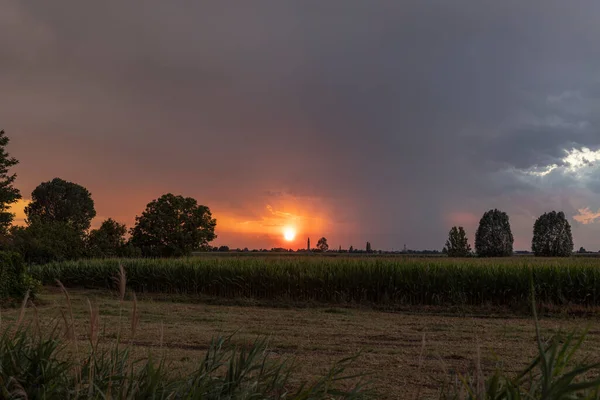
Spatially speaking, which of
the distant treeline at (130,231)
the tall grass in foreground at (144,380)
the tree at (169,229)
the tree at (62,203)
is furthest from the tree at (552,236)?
the tall grass in foreground at (144,380)

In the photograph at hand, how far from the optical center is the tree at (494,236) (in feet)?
219

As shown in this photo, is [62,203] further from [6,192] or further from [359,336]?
[359,336]

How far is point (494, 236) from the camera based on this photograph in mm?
67375

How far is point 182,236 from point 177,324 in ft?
122

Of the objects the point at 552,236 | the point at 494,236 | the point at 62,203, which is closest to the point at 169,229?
the point at 62,203

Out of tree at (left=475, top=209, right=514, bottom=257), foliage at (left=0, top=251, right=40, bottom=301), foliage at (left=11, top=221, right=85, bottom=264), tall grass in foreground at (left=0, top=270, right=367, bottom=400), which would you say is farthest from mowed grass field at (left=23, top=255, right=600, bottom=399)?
tree at (left=475, top=209, right=514, bottom=257)

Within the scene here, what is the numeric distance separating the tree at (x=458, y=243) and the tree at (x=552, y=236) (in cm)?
1242

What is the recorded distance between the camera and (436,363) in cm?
732

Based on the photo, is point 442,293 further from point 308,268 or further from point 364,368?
point 364,368

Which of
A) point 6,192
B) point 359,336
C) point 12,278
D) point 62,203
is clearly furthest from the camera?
point 62,203

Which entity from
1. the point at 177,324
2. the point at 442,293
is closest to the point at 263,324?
the point at 177,324

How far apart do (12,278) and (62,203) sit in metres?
49.3

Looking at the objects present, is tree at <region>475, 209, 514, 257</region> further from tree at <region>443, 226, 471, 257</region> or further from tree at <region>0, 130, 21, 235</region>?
tree at <region>0, 130, 21, 235</region>

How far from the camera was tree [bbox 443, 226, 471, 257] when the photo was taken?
64.3m
